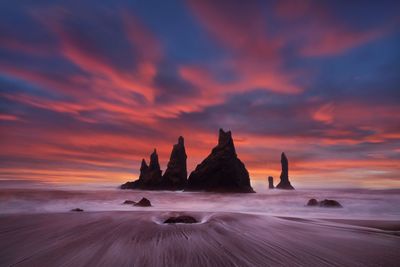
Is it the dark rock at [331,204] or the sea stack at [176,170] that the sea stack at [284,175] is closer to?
the sea stack at [176,170]

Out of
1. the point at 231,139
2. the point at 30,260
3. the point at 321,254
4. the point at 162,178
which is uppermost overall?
the point at 231,139

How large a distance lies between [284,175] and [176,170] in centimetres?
6555

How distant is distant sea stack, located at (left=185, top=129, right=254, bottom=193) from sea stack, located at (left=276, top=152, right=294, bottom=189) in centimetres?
5630

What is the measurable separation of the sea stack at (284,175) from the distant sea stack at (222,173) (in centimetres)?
5630

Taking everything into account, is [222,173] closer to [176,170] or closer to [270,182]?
[176,170]

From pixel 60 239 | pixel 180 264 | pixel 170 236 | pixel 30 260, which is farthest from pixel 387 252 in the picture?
pixel 60 239

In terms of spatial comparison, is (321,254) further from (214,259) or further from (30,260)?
(30,260)

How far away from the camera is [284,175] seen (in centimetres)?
11800

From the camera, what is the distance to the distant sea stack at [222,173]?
59500 millimetres

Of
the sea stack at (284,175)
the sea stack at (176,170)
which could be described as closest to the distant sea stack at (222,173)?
the sea stack at (176,170)

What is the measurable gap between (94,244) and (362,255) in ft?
15.7

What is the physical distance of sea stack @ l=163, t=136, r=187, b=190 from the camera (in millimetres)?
76250

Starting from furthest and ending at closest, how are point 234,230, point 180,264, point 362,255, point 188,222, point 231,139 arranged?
point 231,139, point 188,222, point 234,230, point 362,255, point 180,264

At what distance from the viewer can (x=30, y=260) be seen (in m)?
3.53
